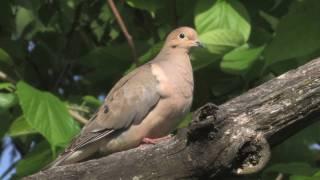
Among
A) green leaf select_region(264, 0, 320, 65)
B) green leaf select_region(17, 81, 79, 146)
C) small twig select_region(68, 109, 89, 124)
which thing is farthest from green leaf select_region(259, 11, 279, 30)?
green leaf select_region(17, 81, 79, 146)

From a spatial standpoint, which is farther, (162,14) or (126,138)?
(162,14)

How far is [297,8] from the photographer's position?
398 cm

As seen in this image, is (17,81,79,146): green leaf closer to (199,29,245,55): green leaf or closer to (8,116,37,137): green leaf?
(8,116,37,137): green leaf

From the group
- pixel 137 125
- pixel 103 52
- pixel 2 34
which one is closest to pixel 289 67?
pixel 137 125

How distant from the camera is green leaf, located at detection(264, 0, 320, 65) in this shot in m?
3.88

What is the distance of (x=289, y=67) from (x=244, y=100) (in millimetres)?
1254

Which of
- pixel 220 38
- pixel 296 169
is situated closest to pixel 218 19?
pixel 220 38

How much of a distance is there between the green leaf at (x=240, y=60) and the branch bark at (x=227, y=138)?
1.13 meters

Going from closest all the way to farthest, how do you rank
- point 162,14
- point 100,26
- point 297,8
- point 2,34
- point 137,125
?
point 297,8 < point 137,125 < point 162,14 < point 2,34 < point 100,26

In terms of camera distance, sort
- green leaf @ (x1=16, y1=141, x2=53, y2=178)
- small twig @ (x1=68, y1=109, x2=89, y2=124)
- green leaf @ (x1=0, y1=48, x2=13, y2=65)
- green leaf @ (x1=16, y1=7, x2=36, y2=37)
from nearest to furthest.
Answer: green leaf @ (x1=16, y1=141, x2=53, y2=178)
green leaf @ (x1=0, y1=48, x2=13, y2=65)
small twig @ (x1=68, y1=109, x2=89, y2=124)
green leaf @ (x1=16, y1=7, x2=36, y2=37)

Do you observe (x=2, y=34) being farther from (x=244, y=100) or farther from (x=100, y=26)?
(x=244, y=100)

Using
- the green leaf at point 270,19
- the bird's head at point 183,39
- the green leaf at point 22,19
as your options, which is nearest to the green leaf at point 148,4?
the bird's head at point 183,39

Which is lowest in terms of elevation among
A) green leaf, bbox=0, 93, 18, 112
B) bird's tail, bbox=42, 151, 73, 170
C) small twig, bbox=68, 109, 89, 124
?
small twig, bbox=68, 109, 89, 124

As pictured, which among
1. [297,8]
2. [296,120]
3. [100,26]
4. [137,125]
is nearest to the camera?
[296,120]
